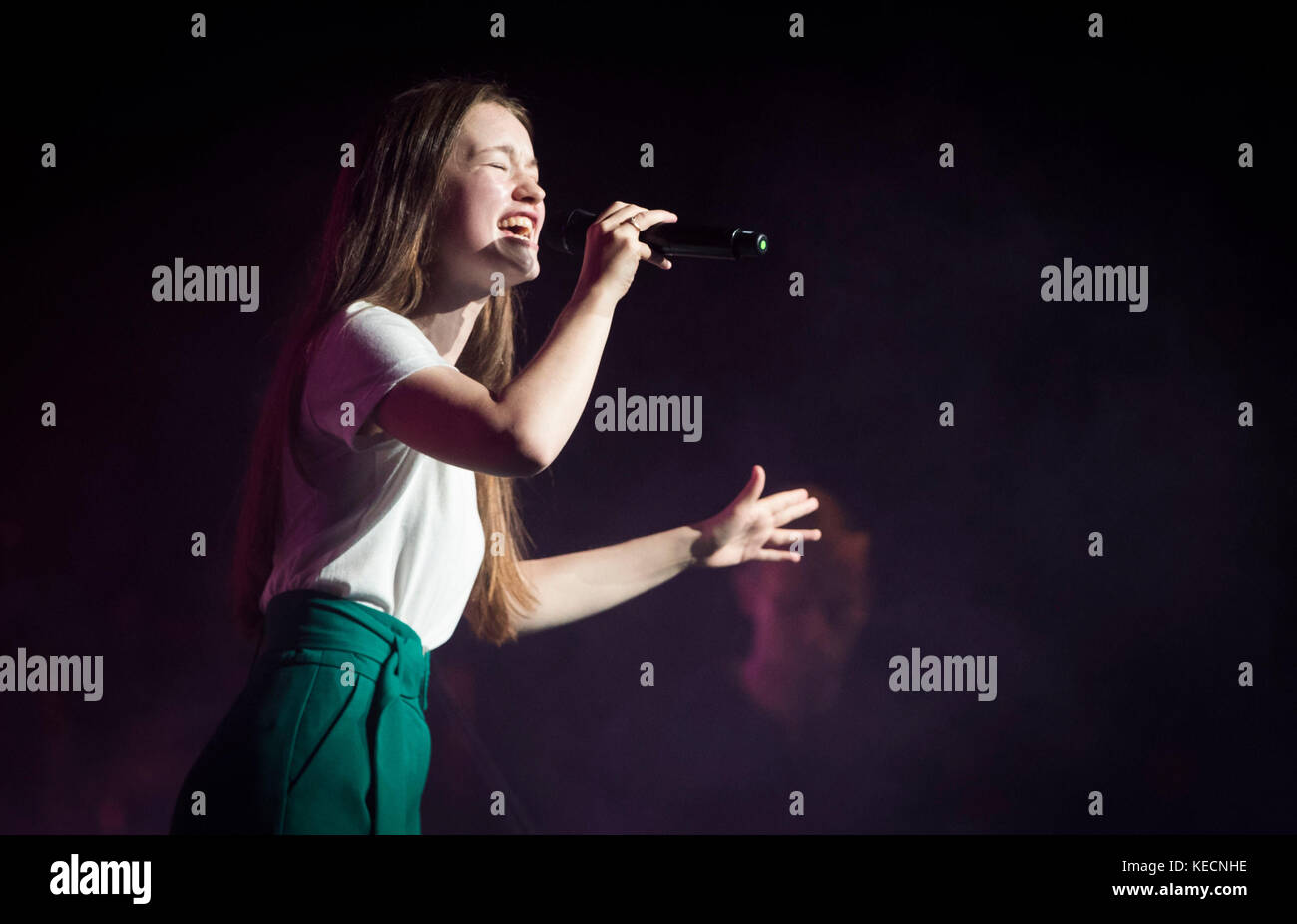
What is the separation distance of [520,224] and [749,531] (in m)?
0.66

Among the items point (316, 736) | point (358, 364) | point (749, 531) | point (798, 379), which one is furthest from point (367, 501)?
point (798, 379)

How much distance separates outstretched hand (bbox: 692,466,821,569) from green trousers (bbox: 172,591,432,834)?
0.64m

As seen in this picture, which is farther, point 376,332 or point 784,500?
point 784,500

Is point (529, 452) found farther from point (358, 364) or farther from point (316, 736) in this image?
point (316, 736)

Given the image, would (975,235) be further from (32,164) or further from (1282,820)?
(32,164)

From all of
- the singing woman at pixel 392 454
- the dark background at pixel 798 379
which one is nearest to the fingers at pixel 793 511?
the dark background at pixel 798 379

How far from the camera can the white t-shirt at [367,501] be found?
59.2 inches

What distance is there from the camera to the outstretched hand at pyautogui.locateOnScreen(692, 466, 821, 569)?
201cm

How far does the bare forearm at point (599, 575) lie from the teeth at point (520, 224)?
549 millimetres

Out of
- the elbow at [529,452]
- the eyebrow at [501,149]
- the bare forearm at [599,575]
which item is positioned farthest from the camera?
the bare forearm at [599,575]

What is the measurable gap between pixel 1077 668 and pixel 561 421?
4.04ft

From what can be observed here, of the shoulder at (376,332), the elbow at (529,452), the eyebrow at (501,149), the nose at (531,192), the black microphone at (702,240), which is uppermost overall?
the eyebrow at (501,149)

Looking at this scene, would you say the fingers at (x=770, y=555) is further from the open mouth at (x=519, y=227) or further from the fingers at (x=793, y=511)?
the open mouth at (x=519, y=227)

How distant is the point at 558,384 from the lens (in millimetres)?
1443
